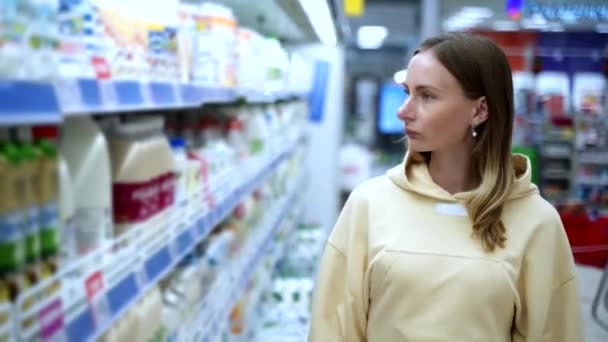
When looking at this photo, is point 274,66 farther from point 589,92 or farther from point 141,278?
point 589,92

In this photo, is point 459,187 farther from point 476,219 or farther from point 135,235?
point 135,235

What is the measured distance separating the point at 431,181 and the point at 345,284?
332 millimetres

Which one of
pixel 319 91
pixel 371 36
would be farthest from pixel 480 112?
pixel 371 36

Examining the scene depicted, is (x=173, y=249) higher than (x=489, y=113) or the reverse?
the reverse

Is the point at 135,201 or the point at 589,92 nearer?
the point at 135,201

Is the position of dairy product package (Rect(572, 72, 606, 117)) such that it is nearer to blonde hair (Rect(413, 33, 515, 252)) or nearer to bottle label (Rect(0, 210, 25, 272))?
blonde hair (Rect(413, 33, 515, 252))

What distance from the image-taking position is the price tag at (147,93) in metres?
1.39

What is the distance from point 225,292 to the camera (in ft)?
8.49

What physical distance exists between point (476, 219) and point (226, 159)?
1.31m

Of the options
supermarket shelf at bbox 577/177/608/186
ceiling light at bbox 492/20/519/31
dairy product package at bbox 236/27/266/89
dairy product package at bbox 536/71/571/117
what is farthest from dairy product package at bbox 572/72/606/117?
dairy product package at bbox 236/27/266/89

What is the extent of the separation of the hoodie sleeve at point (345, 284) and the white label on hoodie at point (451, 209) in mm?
178

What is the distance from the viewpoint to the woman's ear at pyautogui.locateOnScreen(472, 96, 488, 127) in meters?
1.48

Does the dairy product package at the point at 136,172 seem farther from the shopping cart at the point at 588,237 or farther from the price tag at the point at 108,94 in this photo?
the shopping cart at the point at 588,237

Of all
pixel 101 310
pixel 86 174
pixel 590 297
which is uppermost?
pixel 86 174
